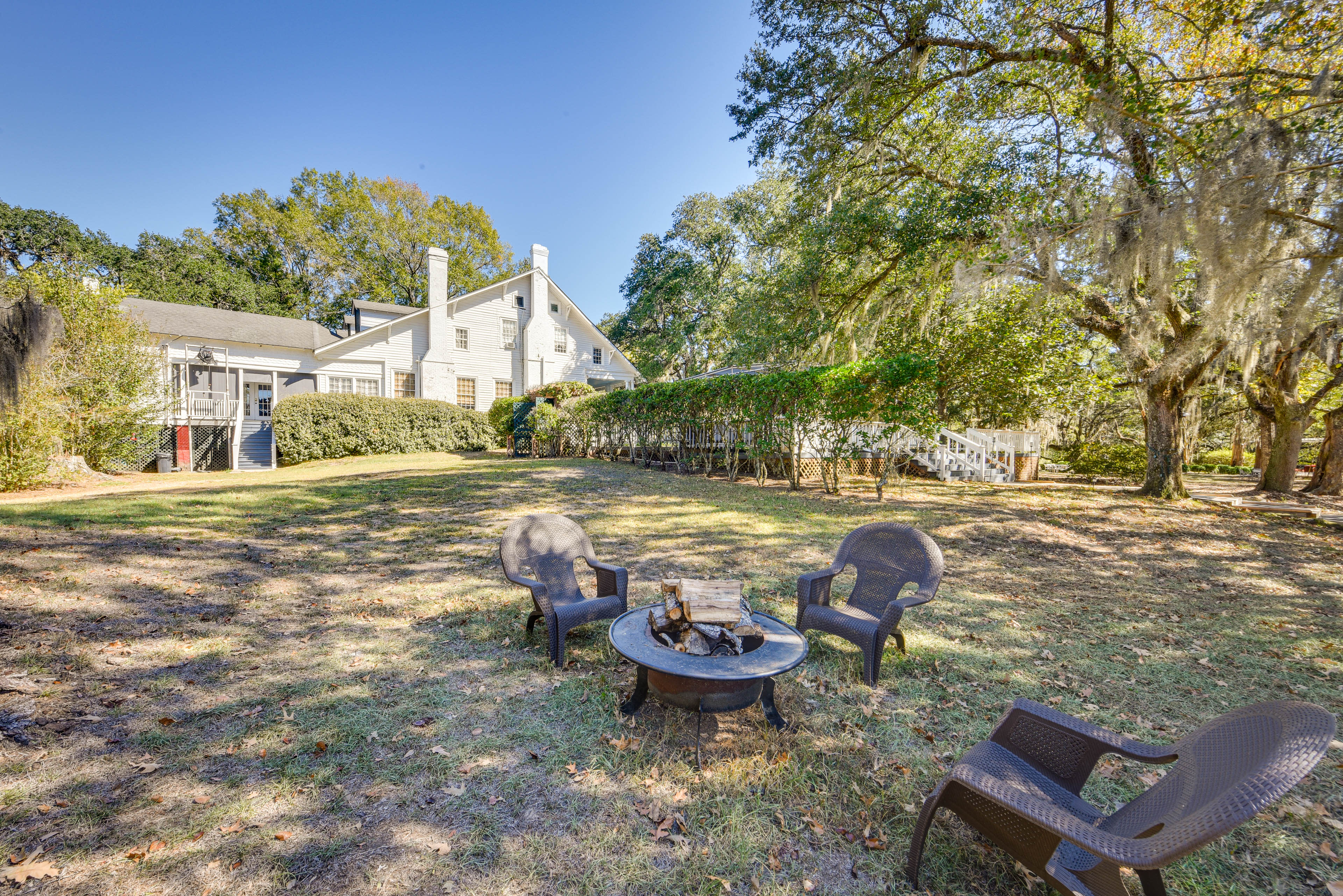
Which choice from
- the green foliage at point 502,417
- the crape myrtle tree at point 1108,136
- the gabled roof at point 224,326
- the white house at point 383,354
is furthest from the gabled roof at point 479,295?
the crape myrtle tree at point 1108,136

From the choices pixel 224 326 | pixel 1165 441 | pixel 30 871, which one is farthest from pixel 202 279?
pixel 1165 441

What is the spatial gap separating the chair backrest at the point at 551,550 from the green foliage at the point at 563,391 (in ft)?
44.9

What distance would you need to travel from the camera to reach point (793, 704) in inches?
128

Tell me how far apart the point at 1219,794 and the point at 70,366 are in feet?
59.0

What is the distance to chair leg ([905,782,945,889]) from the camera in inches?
77.5

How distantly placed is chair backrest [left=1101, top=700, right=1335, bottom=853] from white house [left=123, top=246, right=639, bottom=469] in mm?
19116

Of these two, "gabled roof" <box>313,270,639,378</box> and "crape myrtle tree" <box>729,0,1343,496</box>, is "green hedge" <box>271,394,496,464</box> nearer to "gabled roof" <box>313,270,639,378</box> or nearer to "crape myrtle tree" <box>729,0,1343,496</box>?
"gabled roof" <box>313,270,639,378</box>

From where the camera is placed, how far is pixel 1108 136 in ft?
22.3

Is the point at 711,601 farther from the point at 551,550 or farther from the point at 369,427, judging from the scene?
the point at 369,427

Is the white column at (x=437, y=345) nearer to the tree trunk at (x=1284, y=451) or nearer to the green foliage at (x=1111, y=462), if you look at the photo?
the green foliage at (x=1111, y=462)

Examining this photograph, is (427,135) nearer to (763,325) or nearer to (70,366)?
(70,366)

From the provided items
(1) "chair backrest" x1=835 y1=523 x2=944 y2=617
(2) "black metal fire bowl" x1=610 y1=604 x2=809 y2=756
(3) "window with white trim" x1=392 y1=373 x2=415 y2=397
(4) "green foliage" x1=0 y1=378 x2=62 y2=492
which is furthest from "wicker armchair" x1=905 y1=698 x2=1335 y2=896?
(3) "window with white trim" x1=392 y1=373 x2=415 y2=397

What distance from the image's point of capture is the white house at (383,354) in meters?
18.0

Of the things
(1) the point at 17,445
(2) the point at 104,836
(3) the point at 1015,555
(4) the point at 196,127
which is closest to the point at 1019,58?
(3) the point at 1015,555
